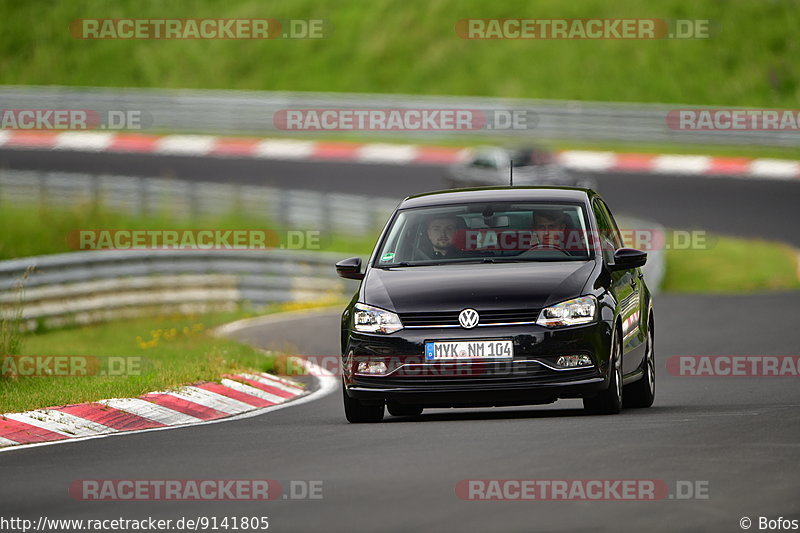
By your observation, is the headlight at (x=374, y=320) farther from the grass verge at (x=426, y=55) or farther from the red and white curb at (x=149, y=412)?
the grass verge at (x=426, y=55)

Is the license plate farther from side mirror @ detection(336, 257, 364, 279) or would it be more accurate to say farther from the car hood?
side mirror @ detection(336, 257, 364, 279)

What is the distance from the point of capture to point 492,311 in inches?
428

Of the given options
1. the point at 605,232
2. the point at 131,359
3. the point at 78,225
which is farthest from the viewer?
the point at 78,225

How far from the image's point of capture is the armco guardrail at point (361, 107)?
41.7 meters

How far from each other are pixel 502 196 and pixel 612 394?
1787mm

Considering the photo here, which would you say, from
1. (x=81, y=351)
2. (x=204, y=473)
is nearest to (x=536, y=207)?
(x=204, y=473)

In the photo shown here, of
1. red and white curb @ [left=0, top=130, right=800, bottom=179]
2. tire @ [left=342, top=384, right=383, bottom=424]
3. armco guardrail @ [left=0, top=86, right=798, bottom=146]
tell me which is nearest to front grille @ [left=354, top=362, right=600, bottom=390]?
tire @ [left=342, top=384, right=383, bottom=424]

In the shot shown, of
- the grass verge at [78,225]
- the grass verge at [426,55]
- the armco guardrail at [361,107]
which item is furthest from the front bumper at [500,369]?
the grass verge at [426,55]

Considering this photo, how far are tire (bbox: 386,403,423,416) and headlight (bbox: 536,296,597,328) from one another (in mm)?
1825

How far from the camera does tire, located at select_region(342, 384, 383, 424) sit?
37.8ft

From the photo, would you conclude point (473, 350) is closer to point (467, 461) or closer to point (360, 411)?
point (360, 411)

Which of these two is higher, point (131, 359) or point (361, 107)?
point (361, 107)

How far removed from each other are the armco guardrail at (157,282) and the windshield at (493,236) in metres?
10.4

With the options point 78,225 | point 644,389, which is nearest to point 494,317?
point 644,389
